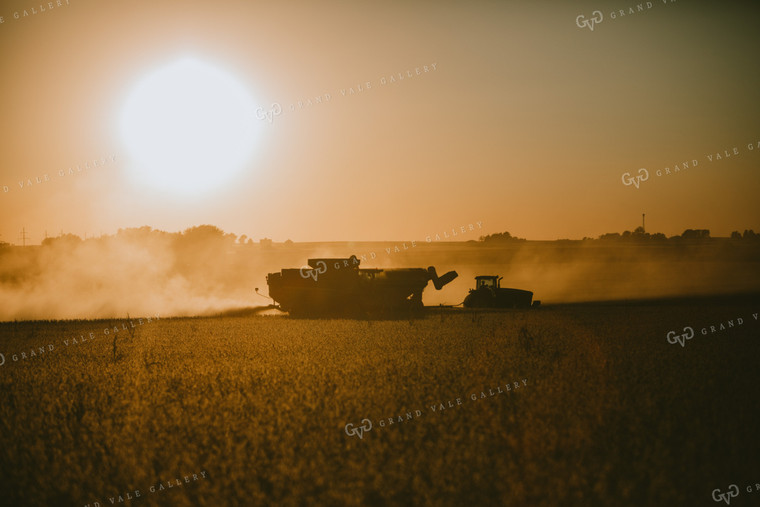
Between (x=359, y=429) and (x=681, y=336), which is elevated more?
(x=681, y=336)

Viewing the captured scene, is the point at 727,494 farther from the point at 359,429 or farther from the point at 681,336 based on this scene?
the point at 681,336

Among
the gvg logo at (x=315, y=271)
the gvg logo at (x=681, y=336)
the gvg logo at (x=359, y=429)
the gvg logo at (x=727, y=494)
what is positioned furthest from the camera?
the gvg logo at (x=315, y=271)

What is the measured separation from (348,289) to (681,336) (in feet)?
59.2

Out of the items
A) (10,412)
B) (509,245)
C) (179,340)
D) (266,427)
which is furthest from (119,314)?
(509,245)

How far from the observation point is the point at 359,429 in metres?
9.92

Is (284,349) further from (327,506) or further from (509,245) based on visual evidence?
(509,245)

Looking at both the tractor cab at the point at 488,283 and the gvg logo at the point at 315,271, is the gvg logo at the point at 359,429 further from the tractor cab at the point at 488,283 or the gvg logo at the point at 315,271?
the tractor cab at the point at 488,283

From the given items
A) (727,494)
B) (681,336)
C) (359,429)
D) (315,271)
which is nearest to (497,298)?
(315,271)

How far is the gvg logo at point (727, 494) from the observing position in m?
7.20

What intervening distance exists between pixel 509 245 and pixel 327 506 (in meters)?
139

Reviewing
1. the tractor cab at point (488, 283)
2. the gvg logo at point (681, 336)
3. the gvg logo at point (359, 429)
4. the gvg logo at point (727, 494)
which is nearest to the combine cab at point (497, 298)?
the tractor cab at point (488, 283)

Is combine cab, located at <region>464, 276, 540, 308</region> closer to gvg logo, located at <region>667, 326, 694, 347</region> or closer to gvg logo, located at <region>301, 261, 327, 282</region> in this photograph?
gvg logo, located at <region>301, 261, 327, 282</region>

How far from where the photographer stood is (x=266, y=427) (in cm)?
1002

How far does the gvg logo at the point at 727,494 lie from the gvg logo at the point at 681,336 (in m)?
13.8
